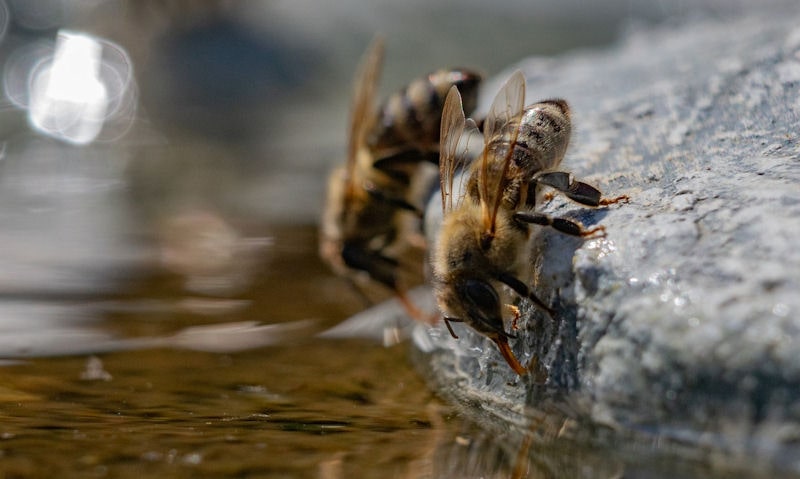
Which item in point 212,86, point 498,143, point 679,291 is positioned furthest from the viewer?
point 212,86

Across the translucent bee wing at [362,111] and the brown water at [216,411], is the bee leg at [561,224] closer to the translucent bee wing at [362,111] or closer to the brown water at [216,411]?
the brown water at [216,411]

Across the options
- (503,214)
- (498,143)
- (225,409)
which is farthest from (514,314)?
(225,409)

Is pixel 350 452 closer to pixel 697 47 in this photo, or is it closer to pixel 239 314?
pixel 239 314

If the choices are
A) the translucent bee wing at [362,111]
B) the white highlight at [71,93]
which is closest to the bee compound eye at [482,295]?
the translucent bee wing at [362,111]

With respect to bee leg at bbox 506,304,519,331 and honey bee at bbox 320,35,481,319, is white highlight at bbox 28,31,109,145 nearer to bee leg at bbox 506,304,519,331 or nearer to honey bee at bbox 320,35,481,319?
honey bee at bbox 320,35,481,319

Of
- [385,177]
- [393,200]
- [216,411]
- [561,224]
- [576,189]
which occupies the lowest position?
[216,411]

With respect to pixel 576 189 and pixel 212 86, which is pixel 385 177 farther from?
pixel 212 86

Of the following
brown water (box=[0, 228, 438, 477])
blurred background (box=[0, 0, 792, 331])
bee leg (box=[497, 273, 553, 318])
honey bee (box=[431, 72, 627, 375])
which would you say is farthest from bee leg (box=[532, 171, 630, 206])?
blurred background (box=[0, 0, 792, 331])
